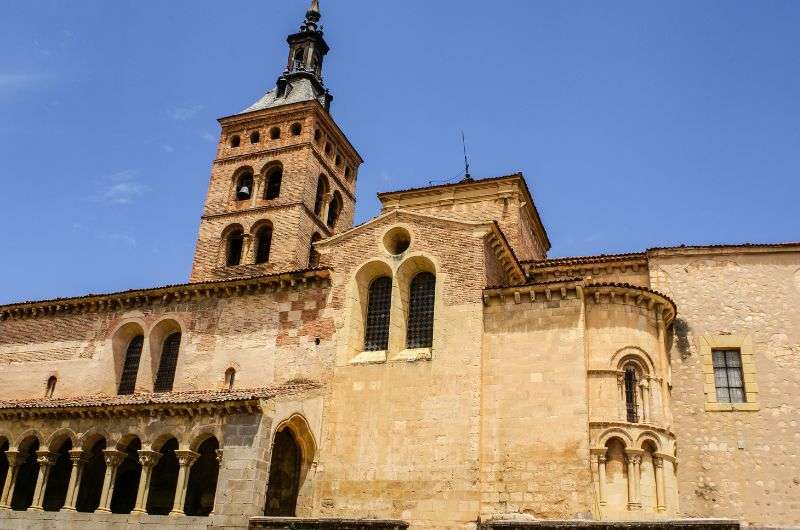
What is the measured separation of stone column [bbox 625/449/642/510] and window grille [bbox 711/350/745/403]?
3.99m

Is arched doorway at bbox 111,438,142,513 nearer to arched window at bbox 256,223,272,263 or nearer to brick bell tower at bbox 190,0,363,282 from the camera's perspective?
brick bell tower at bbox 190,0,363,282

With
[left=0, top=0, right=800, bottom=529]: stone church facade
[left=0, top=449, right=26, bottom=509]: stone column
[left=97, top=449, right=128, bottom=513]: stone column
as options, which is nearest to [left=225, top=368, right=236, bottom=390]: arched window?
[left=0, top=0, right=800, bottom=529]: stone church facade

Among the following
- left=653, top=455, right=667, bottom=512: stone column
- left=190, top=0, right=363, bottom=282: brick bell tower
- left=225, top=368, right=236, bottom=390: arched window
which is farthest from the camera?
left=190, top=0, right=363, bottom=282: brick bell tower

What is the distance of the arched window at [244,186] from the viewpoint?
1443 inches

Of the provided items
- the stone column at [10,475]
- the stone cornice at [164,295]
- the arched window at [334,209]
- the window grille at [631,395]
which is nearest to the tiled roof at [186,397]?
the stone column at [10,475]

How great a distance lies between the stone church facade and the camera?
19.9 meters

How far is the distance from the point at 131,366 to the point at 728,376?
778 inches

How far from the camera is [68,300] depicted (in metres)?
28.7

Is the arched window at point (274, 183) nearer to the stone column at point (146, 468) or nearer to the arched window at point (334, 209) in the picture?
the arched window at point (334, 209)

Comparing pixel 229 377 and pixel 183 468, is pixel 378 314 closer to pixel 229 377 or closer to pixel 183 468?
pixel 229 377

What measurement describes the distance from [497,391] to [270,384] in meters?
7.23

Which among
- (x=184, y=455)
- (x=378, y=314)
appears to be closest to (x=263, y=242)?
(x=378, y=314)

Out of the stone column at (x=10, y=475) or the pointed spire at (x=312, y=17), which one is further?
the pointed spire at (x=312, y=17)

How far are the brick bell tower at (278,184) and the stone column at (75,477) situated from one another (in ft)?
41.6
